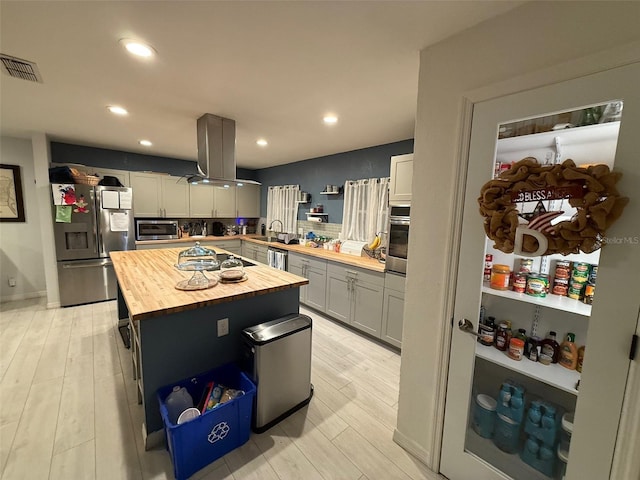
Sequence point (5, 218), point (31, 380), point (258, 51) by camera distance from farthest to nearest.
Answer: point (5, 218), point (31, 380), point (258, 51)

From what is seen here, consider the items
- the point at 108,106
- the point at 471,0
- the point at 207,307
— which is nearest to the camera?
the point at 471,0

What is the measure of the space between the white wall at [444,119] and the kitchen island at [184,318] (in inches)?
41.6

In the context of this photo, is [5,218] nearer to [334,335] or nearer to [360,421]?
[334,335]

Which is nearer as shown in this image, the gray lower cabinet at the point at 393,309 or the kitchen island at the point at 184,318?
the kitchen island at the point at 184,318

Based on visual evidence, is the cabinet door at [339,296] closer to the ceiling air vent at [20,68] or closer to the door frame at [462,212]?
the door frame at [462,212]

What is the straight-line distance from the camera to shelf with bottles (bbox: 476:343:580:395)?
1173 millimetres

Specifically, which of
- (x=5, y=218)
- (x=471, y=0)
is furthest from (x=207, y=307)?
(x=5, y=218)

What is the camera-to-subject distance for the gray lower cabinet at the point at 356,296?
3.03 meters

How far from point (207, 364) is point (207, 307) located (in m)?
0.42

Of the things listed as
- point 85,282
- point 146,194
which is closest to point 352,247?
point 146,194

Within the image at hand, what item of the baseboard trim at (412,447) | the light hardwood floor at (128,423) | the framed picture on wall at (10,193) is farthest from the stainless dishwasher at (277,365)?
the framed picture on wall at (10,193)

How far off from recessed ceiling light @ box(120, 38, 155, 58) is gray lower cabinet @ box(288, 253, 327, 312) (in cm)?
274

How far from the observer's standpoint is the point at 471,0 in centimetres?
115

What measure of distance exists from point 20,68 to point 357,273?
3.27m
